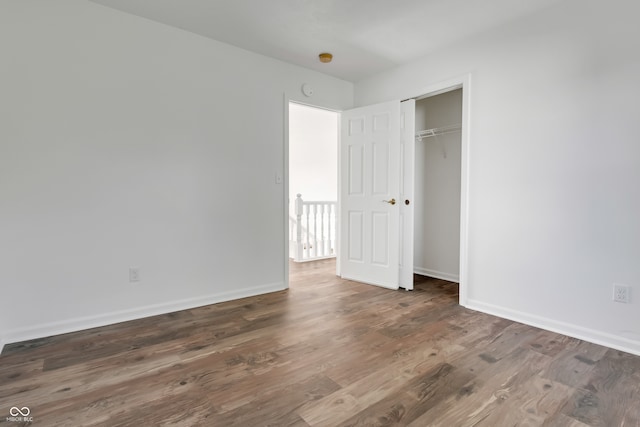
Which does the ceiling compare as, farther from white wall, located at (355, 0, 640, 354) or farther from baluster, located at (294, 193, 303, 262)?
baluster, located at (294, 193, 303, 262)

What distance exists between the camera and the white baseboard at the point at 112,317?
7.55 feet

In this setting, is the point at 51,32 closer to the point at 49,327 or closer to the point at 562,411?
the point at 49,327

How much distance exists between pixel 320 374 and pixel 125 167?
2169 mm

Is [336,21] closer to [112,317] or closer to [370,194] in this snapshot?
[370,194]

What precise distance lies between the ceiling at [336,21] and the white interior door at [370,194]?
0.75 metres

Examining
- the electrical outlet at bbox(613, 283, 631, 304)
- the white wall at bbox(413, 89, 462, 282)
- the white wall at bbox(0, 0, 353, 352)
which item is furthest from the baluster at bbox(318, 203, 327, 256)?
the electrical outlet at bbox(613, 283, 631, 304)

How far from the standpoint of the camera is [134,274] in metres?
2.72

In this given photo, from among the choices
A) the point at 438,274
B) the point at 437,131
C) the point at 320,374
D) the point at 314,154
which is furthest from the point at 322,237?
the point at 320,374

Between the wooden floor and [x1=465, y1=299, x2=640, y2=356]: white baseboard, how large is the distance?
9 centimetres

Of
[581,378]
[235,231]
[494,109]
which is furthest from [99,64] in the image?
[581,378]

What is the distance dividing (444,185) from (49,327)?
4.06 m

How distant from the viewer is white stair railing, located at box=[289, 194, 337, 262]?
529 centimetres

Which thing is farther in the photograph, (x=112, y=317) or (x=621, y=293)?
(x=112, y=317)

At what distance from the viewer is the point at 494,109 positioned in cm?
284
